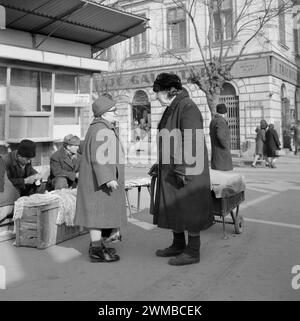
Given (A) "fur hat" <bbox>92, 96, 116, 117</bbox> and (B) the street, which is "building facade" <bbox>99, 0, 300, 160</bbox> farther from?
(A) "fur hat" <bbox>92, 96, 116, 117</bbox>

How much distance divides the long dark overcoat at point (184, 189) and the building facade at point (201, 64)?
48.9ft

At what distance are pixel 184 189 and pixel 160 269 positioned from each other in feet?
2.67

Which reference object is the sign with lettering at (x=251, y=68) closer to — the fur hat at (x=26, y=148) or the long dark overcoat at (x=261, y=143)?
the long dark overcoat at (x=261, y=143)

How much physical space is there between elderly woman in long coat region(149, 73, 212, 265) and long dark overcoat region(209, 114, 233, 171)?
101 inches

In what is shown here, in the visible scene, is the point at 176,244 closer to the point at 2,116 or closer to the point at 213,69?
the point at 2,116

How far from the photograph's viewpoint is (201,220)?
441 centimetres

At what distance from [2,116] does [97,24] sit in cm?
223

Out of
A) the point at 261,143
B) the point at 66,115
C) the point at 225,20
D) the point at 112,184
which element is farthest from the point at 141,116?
the point at 112,184

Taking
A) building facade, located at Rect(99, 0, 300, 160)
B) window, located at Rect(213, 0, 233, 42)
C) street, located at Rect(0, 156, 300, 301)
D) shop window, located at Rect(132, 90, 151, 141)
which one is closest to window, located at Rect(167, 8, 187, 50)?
building facade, located at Rect(99, 0, 300, 160)

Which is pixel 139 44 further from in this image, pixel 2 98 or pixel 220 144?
pixel 2 98

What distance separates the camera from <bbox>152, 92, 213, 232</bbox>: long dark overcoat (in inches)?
171

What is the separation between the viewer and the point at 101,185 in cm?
439

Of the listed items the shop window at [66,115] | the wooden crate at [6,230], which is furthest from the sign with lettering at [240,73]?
the wooden crate at [6,230]

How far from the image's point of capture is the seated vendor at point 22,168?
5875 millimetres
